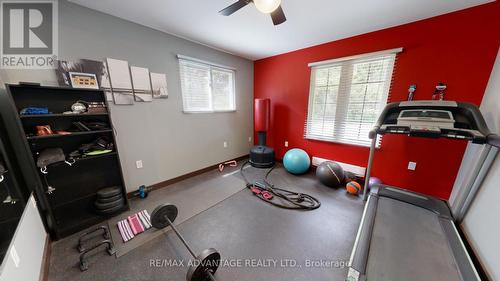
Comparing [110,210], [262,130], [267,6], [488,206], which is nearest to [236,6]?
[267,6]

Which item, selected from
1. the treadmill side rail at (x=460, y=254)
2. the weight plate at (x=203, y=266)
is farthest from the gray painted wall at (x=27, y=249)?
the treadmill side rail at (x=460, y=254)

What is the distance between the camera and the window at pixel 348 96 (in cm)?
244

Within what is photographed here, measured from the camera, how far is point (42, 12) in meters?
1.64

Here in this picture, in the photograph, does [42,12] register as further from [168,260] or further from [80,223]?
[168,260]

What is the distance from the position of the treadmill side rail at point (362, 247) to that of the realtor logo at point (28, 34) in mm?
3390

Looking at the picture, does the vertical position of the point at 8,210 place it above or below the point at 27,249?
above

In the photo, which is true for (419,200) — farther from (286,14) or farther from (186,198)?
(186,198)

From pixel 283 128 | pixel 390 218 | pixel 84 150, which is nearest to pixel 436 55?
pixel 390 218

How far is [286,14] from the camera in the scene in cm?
197

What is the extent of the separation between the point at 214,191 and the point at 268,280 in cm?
153

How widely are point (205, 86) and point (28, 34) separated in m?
2.00

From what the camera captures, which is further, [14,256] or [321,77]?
[321,77]

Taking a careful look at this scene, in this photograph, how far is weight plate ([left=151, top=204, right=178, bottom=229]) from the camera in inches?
68.1

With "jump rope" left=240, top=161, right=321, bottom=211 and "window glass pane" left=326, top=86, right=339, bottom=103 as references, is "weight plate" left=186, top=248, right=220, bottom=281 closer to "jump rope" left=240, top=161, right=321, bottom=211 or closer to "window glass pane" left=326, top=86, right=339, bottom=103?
"jump rope" left=240, top=161, right=321, bottom=211
